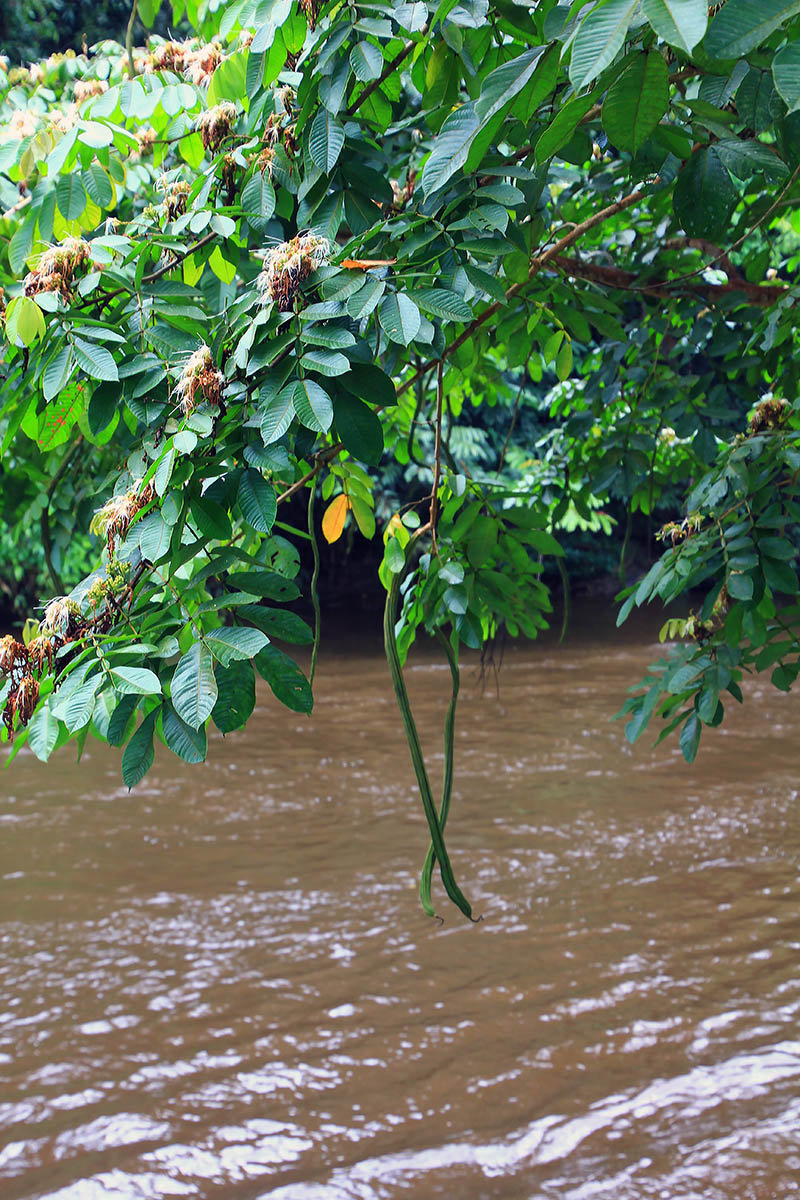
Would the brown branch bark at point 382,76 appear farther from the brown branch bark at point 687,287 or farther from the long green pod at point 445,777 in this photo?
the brown branch bark at point 687,287

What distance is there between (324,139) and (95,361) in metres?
0.39

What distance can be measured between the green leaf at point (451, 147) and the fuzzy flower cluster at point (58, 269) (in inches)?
20.1

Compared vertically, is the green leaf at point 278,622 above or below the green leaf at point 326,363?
below

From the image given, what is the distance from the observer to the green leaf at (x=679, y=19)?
0.64 m

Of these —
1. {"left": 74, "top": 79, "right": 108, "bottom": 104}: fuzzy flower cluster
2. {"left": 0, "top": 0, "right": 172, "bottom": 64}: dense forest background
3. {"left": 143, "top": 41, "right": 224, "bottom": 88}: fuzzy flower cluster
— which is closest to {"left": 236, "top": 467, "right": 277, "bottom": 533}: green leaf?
{"left": 143, "top": 41, "right": 224, "bottom": 88}: fuzzy flower cluster

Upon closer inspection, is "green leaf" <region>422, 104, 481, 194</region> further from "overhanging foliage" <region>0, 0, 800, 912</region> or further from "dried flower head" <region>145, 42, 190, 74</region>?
"dried flower head" <region>145, 42, 190, 74</region>

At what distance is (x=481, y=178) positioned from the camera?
1.18 m

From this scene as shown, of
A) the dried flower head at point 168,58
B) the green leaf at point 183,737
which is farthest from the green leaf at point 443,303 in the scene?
the dried flower head at point 168,58

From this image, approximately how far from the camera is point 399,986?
3.41m

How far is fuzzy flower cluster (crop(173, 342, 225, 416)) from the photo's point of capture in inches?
44.9

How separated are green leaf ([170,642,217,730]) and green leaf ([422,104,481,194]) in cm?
54

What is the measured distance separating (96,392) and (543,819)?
4.30m

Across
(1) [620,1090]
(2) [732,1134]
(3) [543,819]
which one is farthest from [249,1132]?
(3) [543,819]

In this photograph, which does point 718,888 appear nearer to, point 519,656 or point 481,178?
point 481,178
